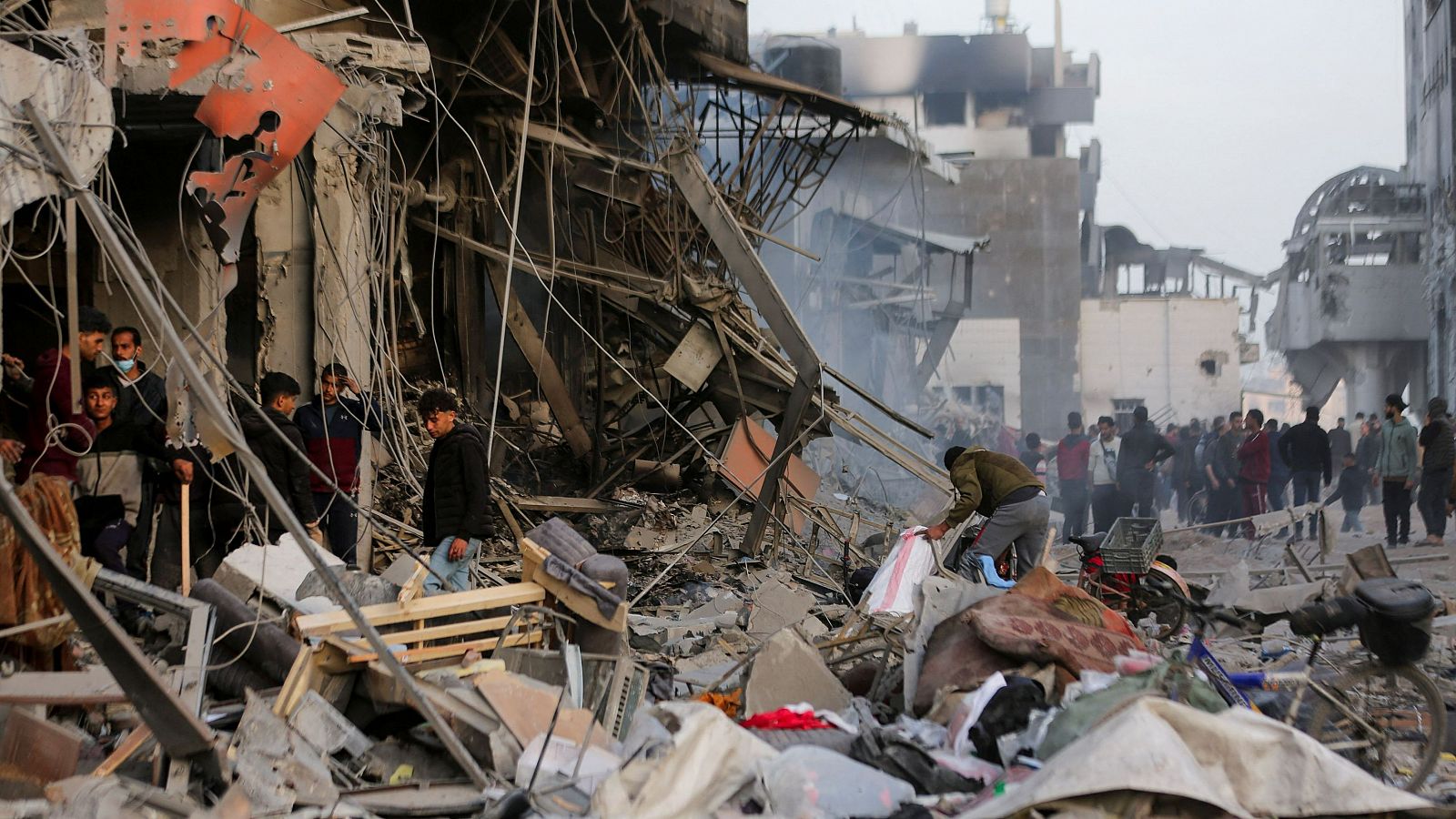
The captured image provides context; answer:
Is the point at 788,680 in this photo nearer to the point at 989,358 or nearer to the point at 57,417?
the point at 57,417

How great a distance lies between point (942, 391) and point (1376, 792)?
34.8m

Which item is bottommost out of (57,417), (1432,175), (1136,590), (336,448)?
(1136,590)

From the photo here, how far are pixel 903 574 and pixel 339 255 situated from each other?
4713mm

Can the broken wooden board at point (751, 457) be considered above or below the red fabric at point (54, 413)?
below

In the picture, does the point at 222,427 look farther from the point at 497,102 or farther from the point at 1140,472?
the point at 1140,472

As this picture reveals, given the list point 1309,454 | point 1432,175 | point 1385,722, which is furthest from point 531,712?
point 1432,175

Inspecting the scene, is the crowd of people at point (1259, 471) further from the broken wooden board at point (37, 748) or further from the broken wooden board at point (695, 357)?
the broken wooden board at point (37, 748)

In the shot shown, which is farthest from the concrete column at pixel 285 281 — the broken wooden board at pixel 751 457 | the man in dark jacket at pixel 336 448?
the broken wooden board at pixel 751 457

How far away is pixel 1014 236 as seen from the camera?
43781mm

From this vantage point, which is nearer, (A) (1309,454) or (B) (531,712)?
(B) (531,712)

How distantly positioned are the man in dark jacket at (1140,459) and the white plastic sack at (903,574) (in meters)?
8.24

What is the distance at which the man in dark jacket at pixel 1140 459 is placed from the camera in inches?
617

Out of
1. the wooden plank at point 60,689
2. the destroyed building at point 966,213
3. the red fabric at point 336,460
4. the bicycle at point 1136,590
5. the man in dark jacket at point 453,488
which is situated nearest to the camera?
the wooden plank at point 60,689

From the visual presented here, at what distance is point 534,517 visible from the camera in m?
11.4
